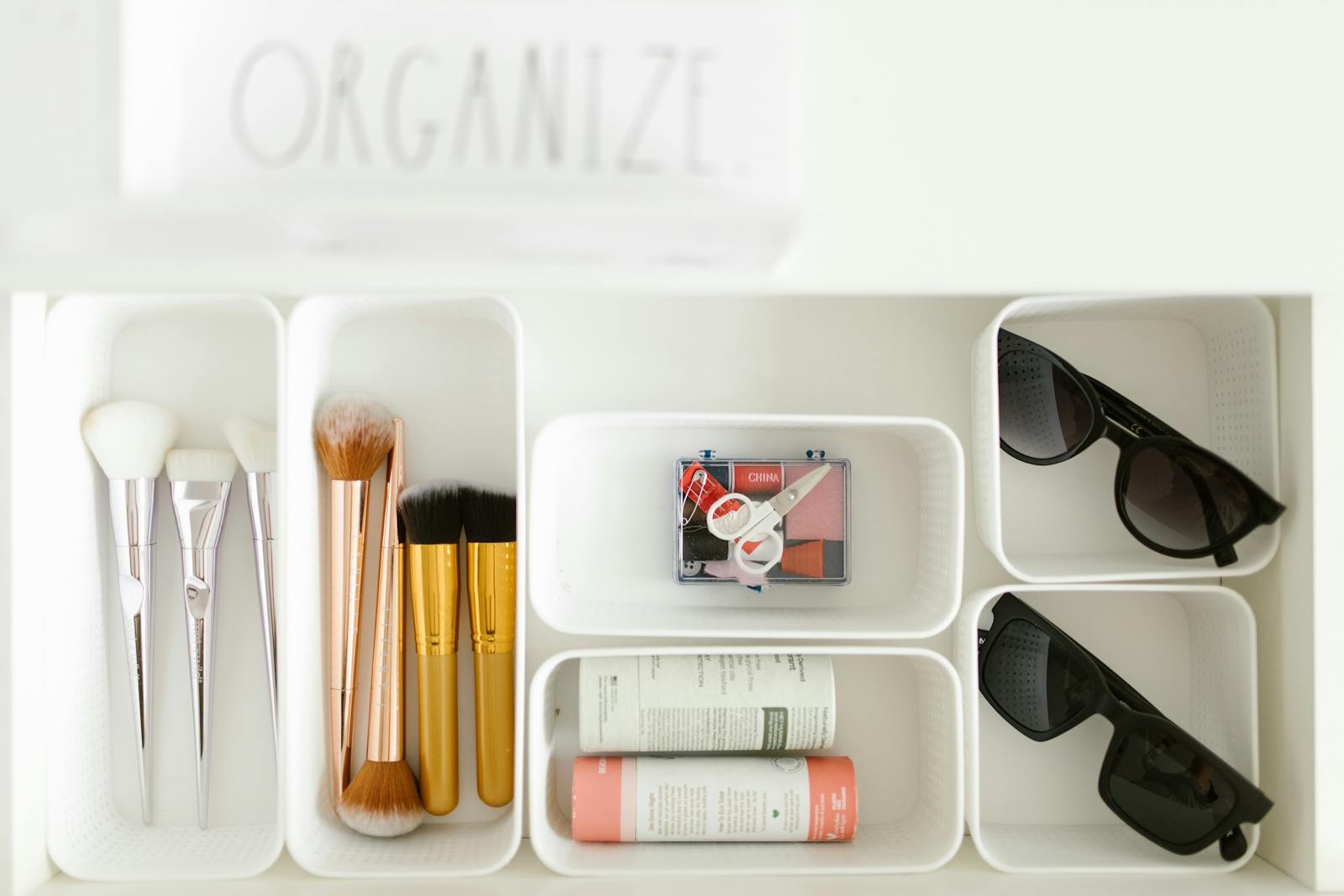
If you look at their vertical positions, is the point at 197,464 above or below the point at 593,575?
above

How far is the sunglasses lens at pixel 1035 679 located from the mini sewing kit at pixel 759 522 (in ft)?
0.61

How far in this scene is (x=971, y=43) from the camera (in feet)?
2.43

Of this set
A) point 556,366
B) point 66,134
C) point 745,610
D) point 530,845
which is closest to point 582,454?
point 556,366

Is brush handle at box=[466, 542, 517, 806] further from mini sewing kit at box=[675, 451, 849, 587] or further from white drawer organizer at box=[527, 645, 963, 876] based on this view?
mini sewing kit at box=[675, 451, 849, 587]

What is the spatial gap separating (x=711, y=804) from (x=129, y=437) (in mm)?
671

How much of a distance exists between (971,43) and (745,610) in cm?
57

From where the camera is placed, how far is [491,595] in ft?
3.04

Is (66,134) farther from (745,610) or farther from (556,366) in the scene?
(745,610)

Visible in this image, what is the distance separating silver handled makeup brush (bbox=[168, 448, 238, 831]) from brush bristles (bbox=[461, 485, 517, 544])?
0.25m

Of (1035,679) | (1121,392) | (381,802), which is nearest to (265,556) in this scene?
(381,802)

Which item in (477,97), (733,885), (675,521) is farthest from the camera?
(675,521)

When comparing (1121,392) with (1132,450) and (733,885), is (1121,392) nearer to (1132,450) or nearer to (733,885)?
(1132,450)

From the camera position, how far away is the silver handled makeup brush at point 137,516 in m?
0.90

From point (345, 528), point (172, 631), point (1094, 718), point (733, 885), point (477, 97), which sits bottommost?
point (733, 885)
